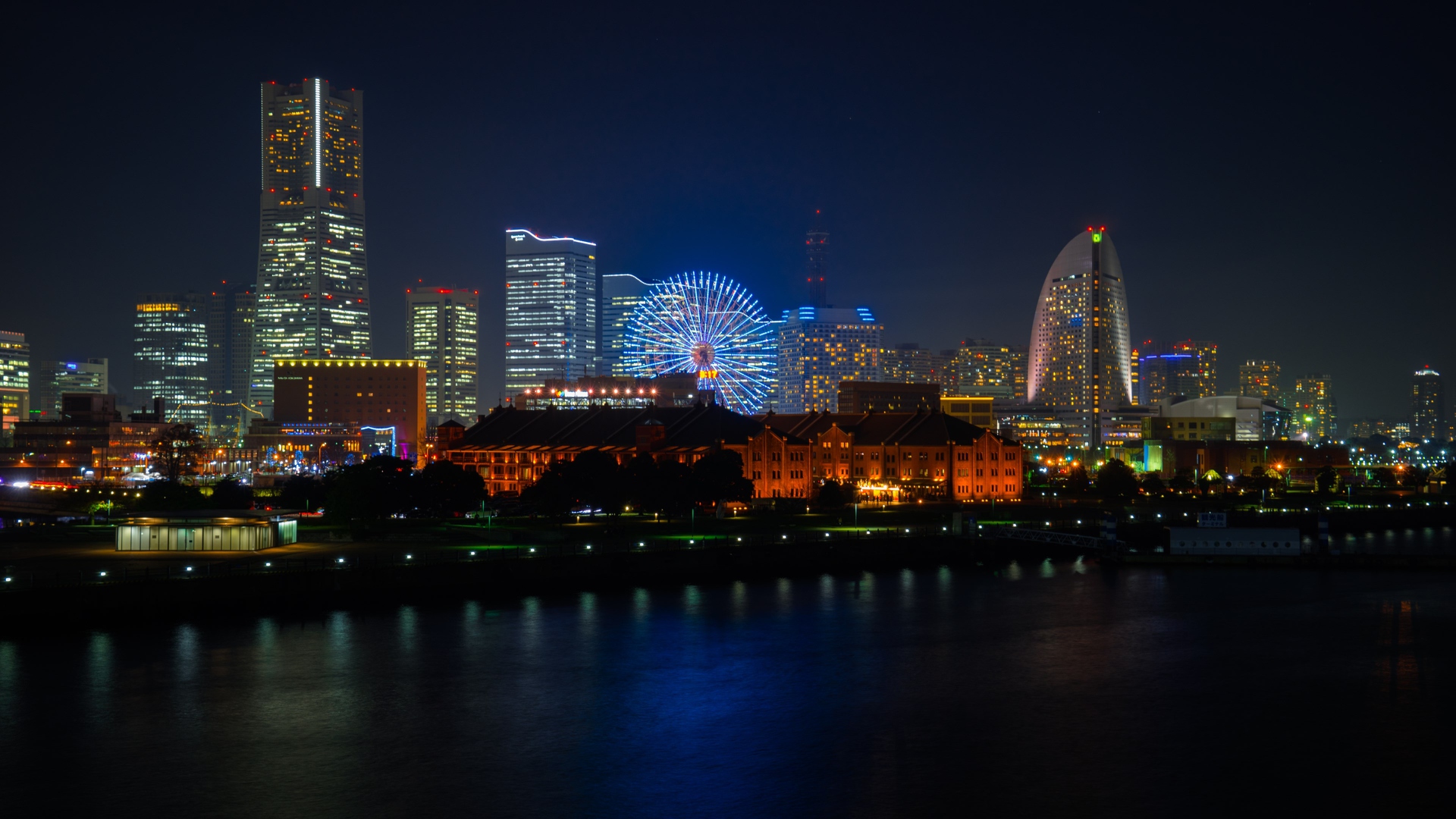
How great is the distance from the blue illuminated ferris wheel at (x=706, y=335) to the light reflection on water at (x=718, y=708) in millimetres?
89221

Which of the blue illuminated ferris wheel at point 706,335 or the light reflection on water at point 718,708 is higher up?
the blue illuminated ferris wheel at point 706,335

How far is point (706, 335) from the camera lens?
15338cm

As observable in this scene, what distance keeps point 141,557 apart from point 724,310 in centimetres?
9423

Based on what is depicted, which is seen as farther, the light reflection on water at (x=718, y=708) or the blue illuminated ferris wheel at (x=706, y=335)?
the blue illuminated ferris wheel at (x=706, y=335)

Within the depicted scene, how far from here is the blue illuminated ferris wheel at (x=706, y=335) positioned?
153125mm

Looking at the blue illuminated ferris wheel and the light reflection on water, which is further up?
the blue illuminated ferris wheel

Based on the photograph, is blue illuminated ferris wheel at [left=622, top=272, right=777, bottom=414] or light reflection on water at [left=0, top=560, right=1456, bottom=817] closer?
light reflection on water at [left=0, top=560, right=1456, bottom=817]

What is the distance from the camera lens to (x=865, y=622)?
60.0 metres

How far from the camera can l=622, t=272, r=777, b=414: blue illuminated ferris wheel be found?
502 feet

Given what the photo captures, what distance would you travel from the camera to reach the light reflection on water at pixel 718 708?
33562 mm

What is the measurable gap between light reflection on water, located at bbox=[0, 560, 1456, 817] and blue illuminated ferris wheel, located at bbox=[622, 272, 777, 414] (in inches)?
3513

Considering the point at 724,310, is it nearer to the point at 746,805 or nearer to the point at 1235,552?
the point at 1235,552

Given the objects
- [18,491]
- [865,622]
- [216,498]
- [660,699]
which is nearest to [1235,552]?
[865,622]

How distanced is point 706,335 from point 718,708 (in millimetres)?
112047
